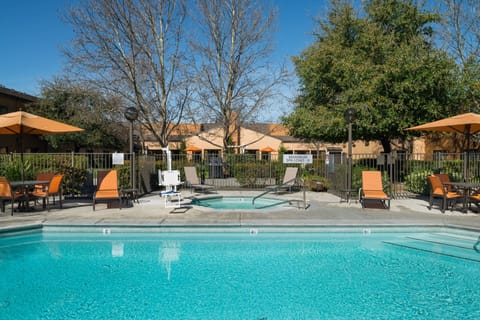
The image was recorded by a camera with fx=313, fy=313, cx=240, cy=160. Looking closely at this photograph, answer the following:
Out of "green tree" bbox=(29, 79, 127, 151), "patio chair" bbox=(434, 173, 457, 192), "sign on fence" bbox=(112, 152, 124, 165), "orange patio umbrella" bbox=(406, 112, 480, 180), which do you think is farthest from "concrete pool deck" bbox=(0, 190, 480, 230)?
"green tree" bbox=(29, 79, 127, 151)

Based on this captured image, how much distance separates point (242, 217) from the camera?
7363mm

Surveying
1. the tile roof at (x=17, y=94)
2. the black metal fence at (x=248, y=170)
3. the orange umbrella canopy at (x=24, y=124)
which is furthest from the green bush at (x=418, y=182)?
the tile roof at (x=17, y=94)

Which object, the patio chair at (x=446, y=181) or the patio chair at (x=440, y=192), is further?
the patio chair at (x=446, y=181)

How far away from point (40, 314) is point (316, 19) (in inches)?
799

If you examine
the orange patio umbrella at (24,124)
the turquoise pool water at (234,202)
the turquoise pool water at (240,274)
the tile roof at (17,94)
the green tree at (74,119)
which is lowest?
the turquoise pool water at (240,274)

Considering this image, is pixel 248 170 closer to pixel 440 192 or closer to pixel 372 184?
pixel 372 184

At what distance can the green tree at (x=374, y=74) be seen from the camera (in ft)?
48.0

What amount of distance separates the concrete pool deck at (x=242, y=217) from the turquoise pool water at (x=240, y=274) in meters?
0.21

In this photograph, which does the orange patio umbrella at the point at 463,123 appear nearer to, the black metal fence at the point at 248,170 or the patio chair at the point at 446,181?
the patio chair at the point at 446,181

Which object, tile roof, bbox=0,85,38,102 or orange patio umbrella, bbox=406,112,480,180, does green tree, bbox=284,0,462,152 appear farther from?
tile roof, bbox=0,85,38,102

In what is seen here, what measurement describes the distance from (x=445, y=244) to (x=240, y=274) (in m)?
4.29

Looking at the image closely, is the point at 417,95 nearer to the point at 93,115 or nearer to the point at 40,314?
the point at 40,314

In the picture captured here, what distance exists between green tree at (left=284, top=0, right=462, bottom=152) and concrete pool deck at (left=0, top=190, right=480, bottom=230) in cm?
725

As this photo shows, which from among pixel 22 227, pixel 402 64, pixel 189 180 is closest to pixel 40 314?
pixel 22 227
